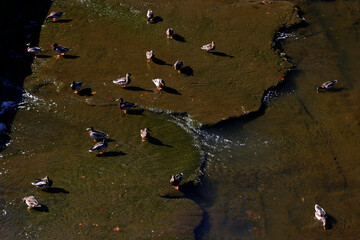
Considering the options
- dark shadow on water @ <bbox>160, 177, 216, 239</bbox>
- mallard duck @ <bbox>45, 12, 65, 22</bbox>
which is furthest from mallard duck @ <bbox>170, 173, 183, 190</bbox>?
mallard duck @ <bbox>45, 12, 65, 22</bbox>

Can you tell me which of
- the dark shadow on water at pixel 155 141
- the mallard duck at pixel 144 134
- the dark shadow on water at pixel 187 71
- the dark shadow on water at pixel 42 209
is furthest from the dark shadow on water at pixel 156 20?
the dark shadow on water at pixel 42 209

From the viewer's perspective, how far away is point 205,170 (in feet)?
39.9

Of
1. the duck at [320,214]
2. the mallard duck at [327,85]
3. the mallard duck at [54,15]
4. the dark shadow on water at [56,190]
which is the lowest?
the duck at [320,214]

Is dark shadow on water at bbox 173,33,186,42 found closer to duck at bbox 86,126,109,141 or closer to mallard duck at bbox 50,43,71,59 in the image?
mallard duck at bbox 50,43,71,59

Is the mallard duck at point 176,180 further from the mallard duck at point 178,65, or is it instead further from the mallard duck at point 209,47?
the mallard duck at point 209,47

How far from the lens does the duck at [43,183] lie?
11.2m

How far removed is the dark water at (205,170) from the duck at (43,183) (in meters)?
0.23

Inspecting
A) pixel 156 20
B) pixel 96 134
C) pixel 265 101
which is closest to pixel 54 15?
pixel 156 20

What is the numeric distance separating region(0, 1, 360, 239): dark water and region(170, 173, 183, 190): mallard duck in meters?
0.23

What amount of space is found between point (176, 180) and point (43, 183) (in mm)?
3595

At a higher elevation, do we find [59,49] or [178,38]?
[59,49]

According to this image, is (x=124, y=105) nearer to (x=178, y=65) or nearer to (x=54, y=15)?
(x=178, y=65)

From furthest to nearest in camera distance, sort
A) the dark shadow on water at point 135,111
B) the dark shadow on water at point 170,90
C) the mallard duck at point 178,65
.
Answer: the mallard duck at point 178,65
the dark shadow on water at point 170,90
the dark shadow on water at point 135,111

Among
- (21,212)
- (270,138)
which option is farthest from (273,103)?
(21,212)
